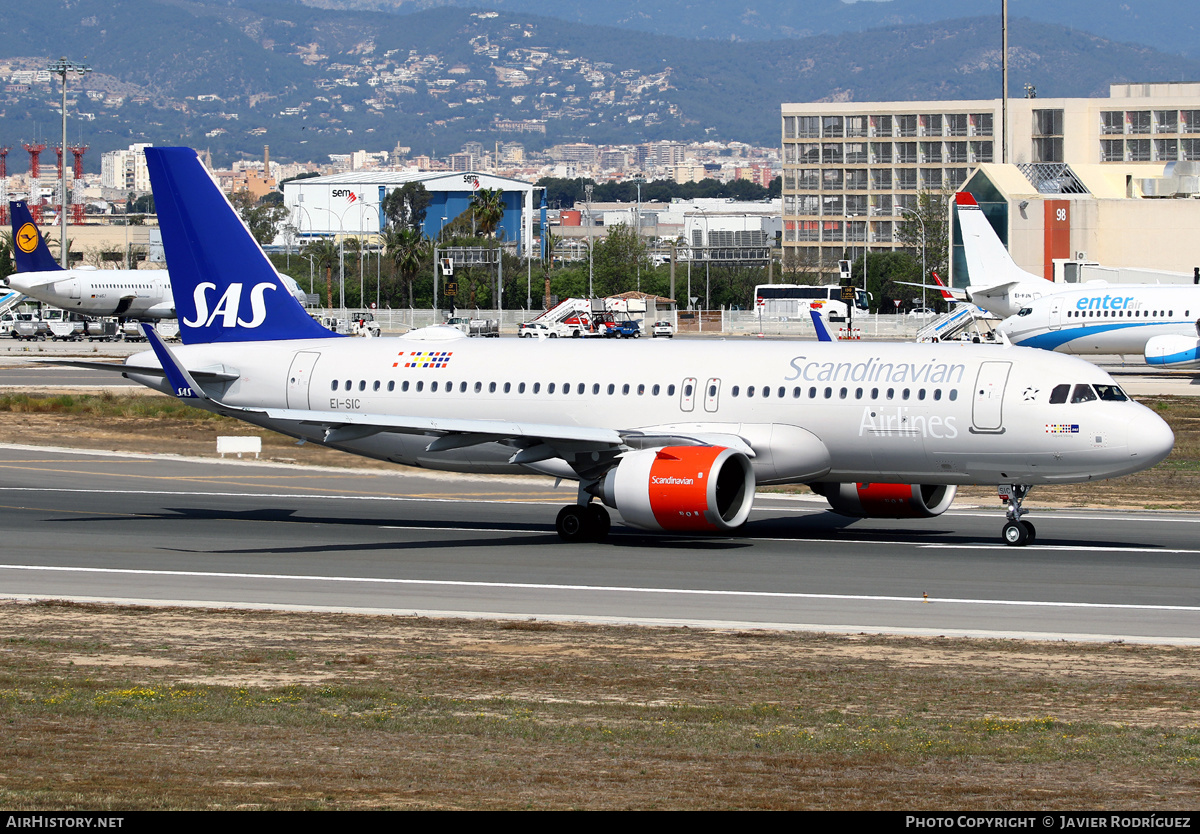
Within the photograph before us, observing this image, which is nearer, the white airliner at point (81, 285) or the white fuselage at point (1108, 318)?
the white fuselage at point (1108, 318)

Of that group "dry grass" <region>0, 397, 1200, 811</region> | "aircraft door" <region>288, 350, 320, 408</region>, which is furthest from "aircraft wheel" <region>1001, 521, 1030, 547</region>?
"aircraft door" <region>288, 350, 320, 408</region>

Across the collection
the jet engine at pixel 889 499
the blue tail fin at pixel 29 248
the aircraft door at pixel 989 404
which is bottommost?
the jet engine at pixel 889 499

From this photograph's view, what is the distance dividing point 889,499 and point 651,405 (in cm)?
561

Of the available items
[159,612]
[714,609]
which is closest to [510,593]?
[714,609]

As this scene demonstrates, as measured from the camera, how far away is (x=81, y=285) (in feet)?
376

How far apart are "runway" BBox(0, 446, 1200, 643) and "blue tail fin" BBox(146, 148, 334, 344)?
177 inches

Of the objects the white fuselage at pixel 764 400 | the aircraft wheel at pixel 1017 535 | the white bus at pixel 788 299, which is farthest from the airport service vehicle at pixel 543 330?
the aircraft wheel at pixel 1017 535

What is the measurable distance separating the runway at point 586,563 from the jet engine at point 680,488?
2.60 feet

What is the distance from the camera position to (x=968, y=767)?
13.1m

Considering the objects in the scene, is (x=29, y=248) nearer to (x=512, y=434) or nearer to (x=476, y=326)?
(x=476, y=326)

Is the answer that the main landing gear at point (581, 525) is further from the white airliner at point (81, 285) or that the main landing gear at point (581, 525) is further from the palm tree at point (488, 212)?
the palm tree at point (488, 212)

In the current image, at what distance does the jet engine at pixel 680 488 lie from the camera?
27.7 meters

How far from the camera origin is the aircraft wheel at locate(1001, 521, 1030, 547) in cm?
2938

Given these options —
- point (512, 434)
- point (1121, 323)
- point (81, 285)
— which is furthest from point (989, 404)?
point (81, 285)
